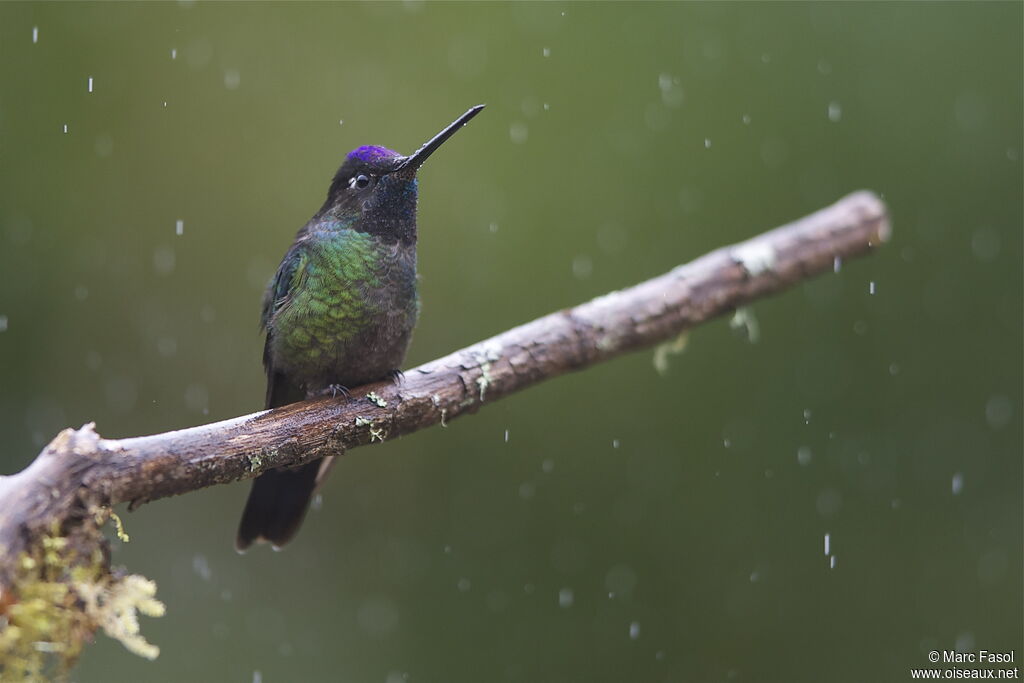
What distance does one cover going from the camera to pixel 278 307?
3.09m

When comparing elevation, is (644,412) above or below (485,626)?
above

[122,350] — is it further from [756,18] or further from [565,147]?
[756,18]

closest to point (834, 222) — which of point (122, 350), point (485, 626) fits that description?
point (485, 626)

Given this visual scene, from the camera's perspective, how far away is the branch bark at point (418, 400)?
2021 millimetres

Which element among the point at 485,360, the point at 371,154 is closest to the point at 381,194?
the point at 371,154

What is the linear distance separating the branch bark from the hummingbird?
149 millimetres

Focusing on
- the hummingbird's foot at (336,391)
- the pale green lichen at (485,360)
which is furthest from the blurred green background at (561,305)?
the hummingbird's foot at (336,391)

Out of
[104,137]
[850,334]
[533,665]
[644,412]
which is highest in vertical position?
[104,137]

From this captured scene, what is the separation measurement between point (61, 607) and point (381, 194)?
159 centimetres

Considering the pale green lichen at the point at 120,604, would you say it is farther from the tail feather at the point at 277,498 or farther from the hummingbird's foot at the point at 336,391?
the tail feather at the point at 277,498

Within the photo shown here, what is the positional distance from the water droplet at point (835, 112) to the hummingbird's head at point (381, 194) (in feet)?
8.58

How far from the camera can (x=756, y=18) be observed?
5.03 metres

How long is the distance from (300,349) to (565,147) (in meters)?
2.52

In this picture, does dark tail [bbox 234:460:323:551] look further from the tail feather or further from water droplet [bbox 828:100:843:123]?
water droplet [bbox 828:100:843:123]
